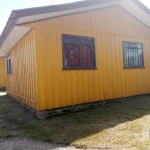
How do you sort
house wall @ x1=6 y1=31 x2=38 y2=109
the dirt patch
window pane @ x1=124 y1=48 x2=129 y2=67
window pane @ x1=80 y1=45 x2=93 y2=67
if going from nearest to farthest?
the dirt patch < house wall @ x1=6 y1=31 x2=38 y2=109 < window pane @ x1=80 y1=45 x2=93 y2=67 < window pane @ x1=124 y1=48 x2=129 y2=67

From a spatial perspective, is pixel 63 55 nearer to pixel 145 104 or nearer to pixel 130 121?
pixel 130 121

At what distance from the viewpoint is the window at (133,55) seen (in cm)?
874

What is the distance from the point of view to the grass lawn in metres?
3.87

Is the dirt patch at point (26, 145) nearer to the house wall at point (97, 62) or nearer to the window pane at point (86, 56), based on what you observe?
the house wall at point (97, 62)

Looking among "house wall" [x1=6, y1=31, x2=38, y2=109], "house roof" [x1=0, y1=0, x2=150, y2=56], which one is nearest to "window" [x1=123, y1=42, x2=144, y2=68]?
"house roof" [x1=0, y1=0, x2=150, y2=56]

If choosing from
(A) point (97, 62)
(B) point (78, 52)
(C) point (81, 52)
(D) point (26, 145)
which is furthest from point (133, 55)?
(D) point (26, 145)

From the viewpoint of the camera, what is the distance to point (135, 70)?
9.02 meters

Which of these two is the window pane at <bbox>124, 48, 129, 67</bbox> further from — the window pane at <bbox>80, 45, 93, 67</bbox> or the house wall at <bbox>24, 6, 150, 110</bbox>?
the window pane at <bbox>80, 45, 93, 67</bbox>

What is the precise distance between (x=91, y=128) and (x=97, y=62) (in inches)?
133

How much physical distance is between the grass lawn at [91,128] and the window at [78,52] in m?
1.81

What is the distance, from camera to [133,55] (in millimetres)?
9008

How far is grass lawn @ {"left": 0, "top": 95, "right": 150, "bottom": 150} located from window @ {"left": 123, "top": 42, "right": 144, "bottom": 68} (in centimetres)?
260

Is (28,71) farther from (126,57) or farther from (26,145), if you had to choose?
(126,57)

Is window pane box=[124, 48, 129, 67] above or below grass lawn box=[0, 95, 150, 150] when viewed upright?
above
